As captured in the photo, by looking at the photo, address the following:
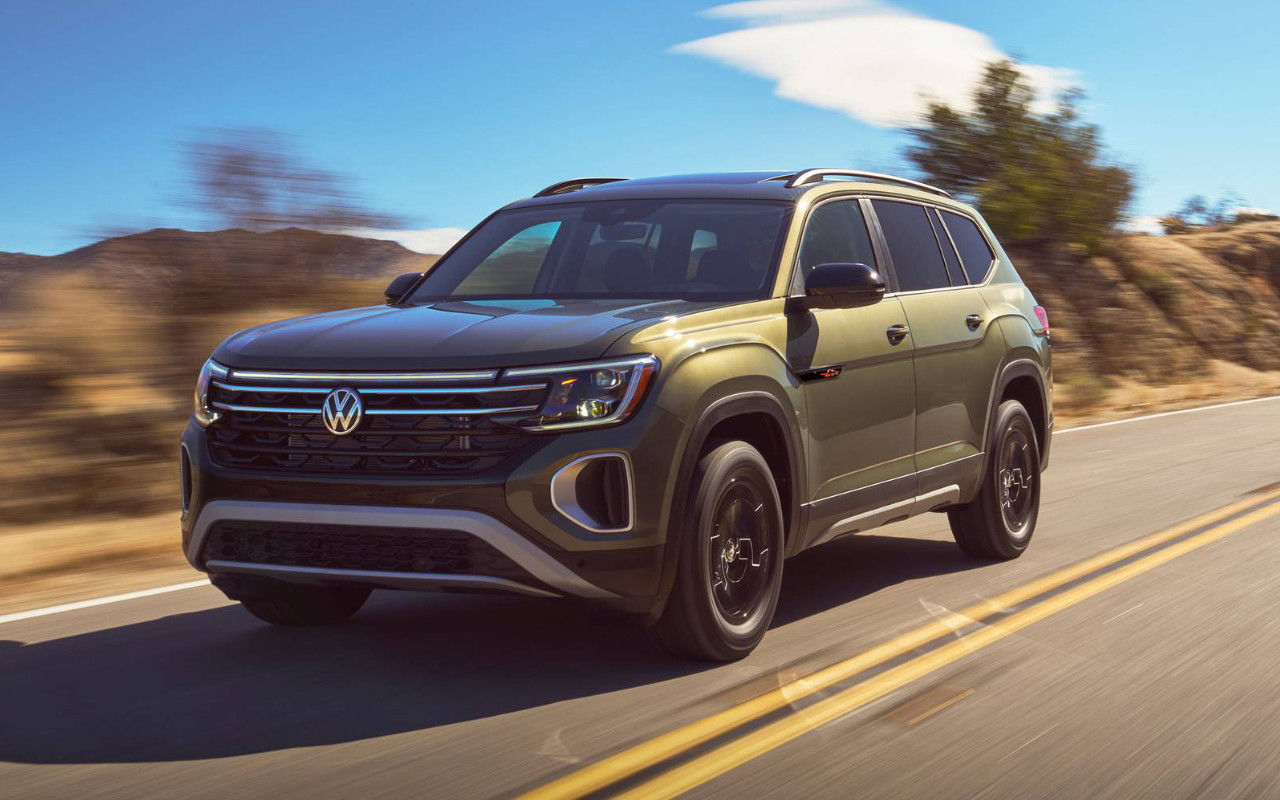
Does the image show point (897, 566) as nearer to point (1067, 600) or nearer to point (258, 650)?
point (1067, 600)

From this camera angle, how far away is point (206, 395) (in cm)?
554

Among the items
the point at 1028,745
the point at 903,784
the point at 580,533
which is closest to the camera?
the point at 903,784

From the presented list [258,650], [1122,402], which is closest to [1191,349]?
[1122,402]

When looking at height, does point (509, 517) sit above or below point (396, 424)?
below

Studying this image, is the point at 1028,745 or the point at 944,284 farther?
the point at 944,284

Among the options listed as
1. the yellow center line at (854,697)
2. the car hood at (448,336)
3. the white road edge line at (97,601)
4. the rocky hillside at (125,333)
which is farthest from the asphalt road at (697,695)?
the rocky hillside at (125,333)

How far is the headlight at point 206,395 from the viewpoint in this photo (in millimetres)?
5484

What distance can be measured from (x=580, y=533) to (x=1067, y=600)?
9.13ft

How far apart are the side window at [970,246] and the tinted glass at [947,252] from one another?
0.09 meters

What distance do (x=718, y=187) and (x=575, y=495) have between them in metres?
2.27

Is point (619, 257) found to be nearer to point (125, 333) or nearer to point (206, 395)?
point (206, 395)

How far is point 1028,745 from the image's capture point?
179 inches

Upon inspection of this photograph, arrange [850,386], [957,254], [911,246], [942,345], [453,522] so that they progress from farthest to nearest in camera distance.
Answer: [957,254]
[911,246]
[942,345]
[850,386]
[453,522]

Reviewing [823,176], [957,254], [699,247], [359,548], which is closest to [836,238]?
[823,176]
